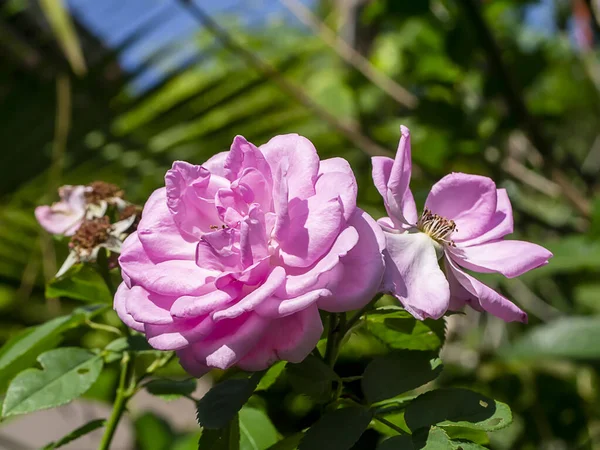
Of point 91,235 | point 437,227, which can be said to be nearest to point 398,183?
point 437,227

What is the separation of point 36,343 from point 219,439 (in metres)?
0.22

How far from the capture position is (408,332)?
465 mm

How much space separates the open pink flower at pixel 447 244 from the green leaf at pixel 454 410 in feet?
0.19

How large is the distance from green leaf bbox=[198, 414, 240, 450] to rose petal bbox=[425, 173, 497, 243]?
0.71 feet

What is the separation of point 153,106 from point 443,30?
86 cm

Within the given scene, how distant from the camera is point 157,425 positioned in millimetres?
1237

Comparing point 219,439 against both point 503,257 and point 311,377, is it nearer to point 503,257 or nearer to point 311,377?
point 311,377

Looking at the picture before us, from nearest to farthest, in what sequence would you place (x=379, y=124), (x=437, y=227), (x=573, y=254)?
(x=437, y=227), (x=573, y=254), (x=379, y=124)

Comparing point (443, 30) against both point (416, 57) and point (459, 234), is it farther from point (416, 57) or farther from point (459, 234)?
point (459, 234)

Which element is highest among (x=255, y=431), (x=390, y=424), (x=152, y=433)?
(x=390, y=424)

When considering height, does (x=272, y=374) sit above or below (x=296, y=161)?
below

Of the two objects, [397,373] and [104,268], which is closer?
[397,373]

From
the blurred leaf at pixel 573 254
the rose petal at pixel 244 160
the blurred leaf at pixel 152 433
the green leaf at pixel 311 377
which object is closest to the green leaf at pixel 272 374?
the green leaf at pixel 311 377

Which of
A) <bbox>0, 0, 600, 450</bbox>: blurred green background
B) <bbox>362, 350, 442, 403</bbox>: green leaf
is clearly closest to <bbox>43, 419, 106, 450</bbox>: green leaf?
<bbox>362, 350, 442, 403</bbox>: green leaf
